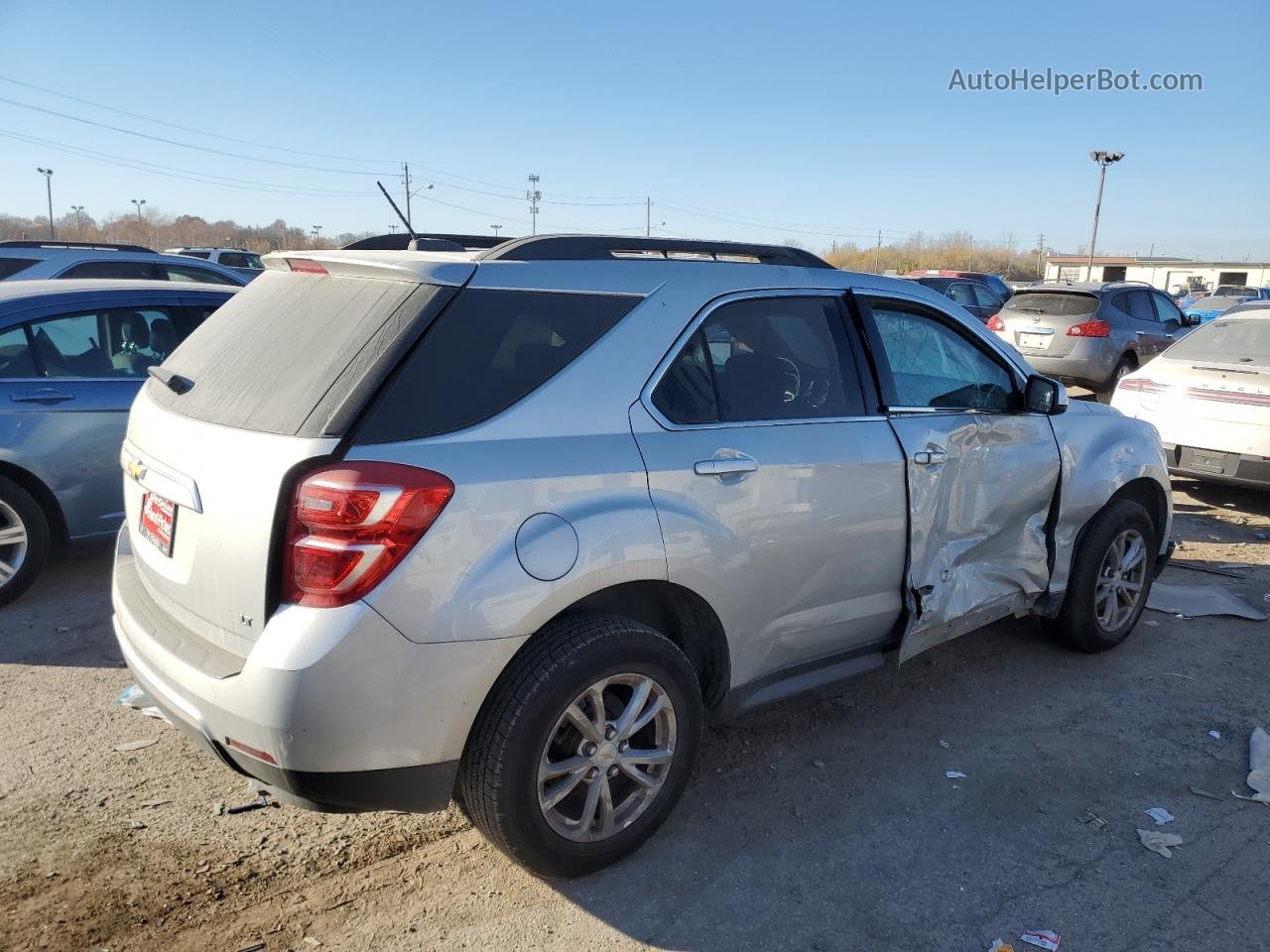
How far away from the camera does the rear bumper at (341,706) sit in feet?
7.79

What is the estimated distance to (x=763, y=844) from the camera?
322cm

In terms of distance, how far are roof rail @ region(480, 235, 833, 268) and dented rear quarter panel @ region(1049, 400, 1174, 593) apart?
63.8 inches

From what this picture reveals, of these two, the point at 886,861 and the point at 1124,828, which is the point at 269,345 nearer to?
the point at 886,861

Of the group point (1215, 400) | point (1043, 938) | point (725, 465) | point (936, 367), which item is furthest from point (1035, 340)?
point (1043, 938)

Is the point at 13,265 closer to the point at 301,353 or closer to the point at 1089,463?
the point at 301,353

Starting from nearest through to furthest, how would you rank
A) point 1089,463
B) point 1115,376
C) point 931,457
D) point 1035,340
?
point 931,457 → point 1089,463 → point 1115,376 → point 1035,340

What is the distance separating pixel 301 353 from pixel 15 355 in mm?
3391

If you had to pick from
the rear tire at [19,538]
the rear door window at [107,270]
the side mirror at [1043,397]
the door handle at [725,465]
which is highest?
the rear door window at [107,270]

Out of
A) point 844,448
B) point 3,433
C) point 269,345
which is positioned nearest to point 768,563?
point 844,448

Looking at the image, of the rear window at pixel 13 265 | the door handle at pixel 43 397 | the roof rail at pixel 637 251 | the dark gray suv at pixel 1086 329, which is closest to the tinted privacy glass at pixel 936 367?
the roof rail at pixel 637 251

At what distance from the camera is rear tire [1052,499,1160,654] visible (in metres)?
4.66

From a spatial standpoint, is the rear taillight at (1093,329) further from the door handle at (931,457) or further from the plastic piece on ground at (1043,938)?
the plastic piece on ground at (1043,938)

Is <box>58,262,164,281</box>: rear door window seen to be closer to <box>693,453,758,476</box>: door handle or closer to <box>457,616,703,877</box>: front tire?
<box>693,453,758,476</box>: door handle

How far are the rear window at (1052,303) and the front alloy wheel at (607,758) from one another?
1220 cm
